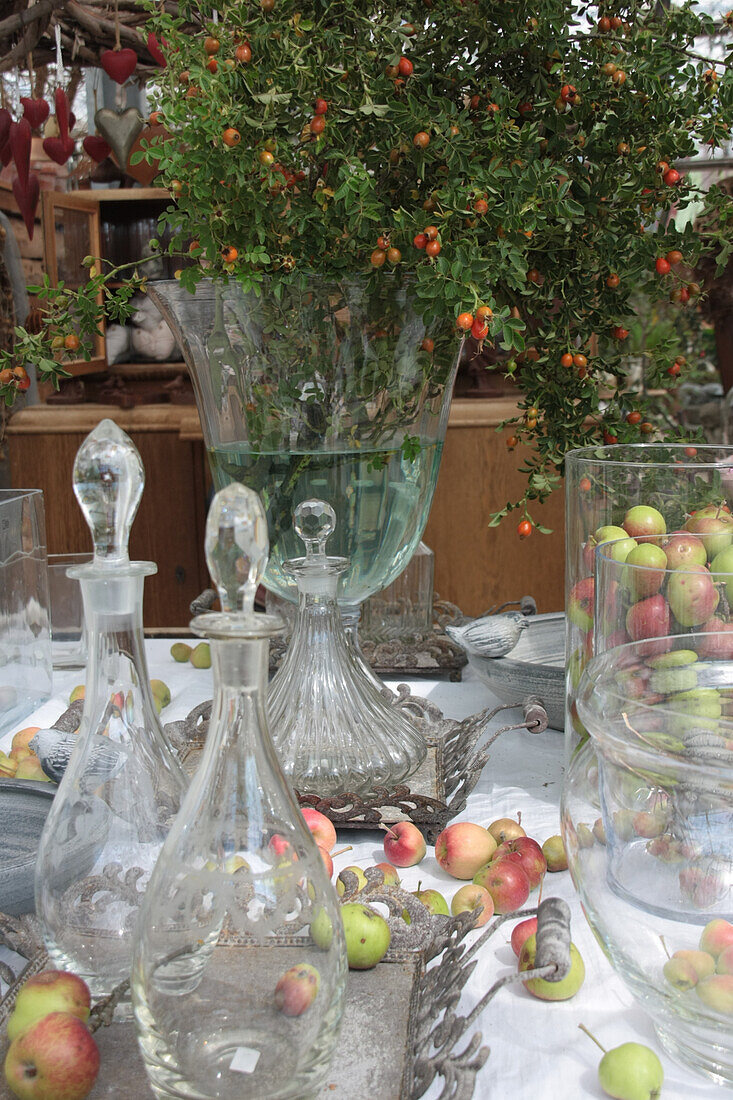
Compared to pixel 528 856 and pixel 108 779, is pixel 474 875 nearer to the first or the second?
pixel 528 856

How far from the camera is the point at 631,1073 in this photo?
389 mm

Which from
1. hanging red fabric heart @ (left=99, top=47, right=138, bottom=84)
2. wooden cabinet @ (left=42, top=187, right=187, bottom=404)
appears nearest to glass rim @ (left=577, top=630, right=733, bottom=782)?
hanging red fabric heart @ (left=99, top=47, right=138, bottom=84)

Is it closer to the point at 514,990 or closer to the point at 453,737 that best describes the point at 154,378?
the point at 453,737

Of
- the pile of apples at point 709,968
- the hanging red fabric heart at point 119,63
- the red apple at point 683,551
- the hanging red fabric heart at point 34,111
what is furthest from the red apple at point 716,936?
the hanging red fabric heart at point 34,111

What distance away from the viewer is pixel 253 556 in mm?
336

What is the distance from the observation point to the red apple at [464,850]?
59cm

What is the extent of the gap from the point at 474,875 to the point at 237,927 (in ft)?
0.86

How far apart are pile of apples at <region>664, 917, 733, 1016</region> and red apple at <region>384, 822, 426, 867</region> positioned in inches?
9.5

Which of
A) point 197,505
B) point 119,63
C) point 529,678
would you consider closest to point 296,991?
point 529,678

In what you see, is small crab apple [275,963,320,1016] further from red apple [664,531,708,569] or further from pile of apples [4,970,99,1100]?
red apple [664,531,708,569]

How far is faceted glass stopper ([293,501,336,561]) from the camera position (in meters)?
0.69

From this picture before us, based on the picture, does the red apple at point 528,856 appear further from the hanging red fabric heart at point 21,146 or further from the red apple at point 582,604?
the hanging red fabric heart at point 21,146

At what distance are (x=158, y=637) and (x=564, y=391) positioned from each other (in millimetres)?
635

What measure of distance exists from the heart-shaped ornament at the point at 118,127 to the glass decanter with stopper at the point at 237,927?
1.62 meters
